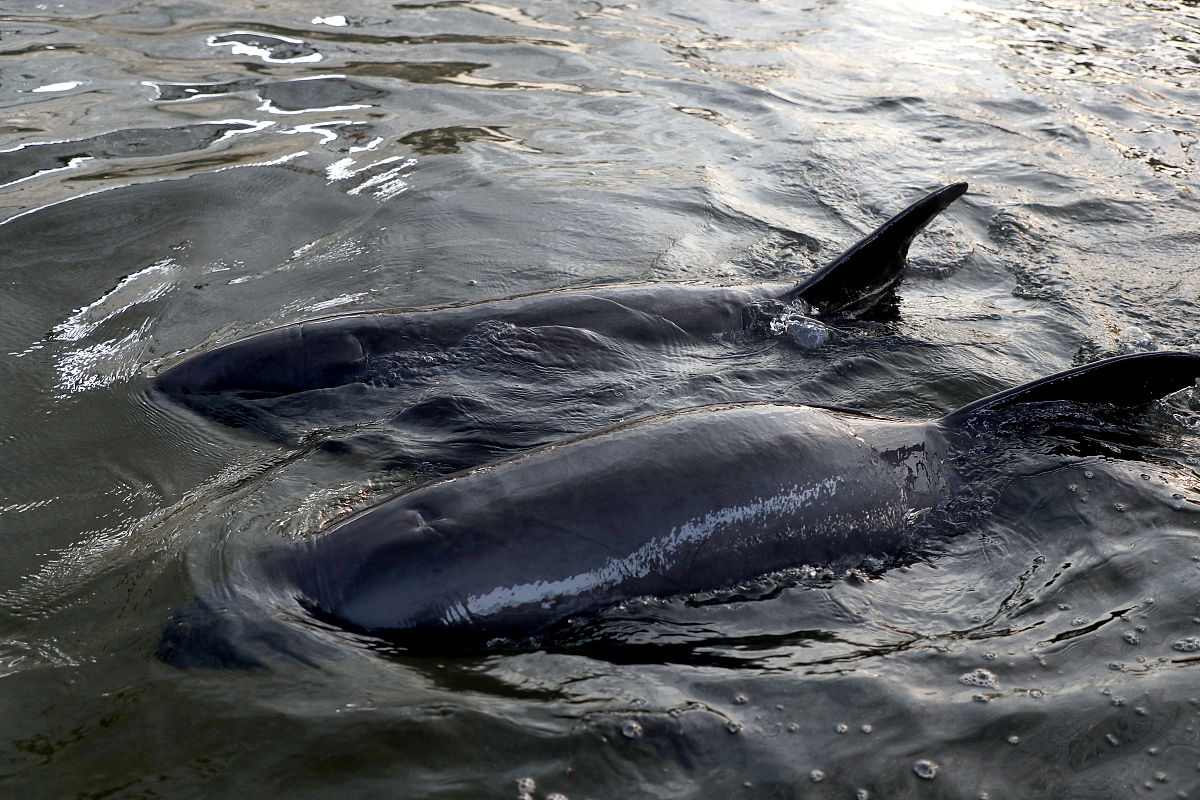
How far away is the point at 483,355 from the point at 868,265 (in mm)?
2758

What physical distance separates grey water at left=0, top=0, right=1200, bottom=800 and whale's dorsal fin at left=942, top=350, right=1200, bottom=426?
1.02 ft

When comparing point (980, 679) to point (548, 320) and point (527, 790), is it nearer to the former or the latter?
point (527, 790)

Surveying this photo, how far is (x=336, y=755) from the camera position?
330cm

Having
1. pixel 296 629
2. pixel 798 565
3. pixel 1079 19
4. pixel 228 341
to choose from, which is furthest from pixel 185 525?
pixel 1079 19

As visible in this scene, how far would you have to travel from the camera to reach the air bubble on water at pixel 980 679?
365 cm

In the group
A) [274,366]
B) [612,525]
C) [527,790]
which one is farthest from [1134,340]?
[274,366]

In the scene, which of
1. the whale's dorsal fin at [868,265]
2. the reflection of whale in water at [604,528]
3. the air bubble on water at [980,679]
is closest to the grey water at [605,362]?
the air bubble on water at [980,679]

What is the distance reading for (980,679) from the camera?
3.67 metres

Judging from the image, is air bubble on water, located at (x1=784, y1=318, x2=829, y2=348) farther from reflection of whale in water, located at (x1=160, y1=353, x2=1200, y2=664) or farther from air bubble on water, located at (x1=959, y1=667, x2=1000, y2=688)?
air bubble on water, located at (x1=959, y1=667, x2=1000, y2=688)

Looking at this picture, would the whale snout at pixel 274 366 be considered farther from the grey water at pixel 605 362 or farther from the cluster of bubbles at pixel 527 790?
the cluster of bubbles at pixel 527 790

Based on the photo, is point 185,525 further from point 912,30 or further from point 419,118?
point 912,30

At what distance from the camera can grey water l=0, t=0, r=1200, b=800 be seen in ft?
11.1

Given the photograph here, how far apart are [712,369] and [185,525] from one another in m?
3.17

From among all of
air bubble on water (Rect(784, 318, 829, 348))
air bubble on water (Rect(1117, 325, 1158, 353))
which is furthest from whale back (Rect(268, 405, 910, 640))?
air bubble on water (Rect(1117, 325, 1158, 353))
